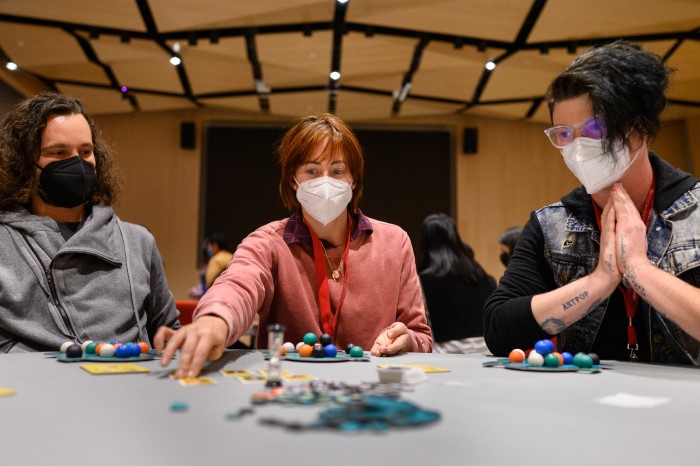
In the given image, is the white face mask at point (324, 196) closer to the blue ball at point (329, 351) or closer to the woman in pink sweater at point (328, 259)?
the woman in pink sweater at point (328, 259)

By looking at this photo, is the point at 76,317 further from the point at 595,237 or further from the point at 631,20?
the point at 631,20

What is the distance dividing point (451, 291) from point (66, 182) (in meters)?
2.54

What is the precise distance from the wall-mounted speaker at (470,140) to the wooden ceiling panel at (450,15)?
130 inches

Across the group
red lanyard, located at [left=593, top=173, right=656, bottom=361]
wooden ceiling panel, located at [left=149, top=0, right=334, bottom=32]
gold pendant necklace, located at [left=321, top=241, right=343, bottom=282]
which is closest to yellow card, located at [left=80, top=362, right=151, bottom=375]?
gold pendant necklace, located at [left=321, top=241, right=343, bottom=282]

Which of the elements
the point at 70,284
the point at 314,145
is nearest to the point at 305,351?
the point at 314,145

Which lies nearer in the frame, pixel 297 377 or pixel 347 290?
pixel 297 377

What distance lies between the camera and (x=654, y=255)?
158 centimetres

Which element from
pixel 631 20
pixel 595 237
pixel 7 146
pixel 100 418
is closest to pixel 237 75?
pixel 631 20

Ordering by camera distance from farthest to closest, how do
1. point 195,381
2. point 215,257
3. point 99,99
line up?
1. point 99,99
2. point 215,257
3. point 195,381

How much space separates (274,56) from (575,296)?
5925 millimetres

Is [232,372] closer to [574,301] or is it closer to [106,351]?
[106,351]

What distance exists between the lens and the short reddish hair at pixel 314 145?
1.96m

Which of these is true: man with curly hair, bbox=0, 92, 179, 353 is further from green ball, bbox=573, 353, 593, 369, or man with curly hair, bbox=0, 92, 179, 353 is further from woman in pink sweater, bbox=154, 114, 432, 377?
green ball, bbox=573, 353, 593, 369

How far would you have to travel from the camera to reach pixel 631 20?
18.6ft
